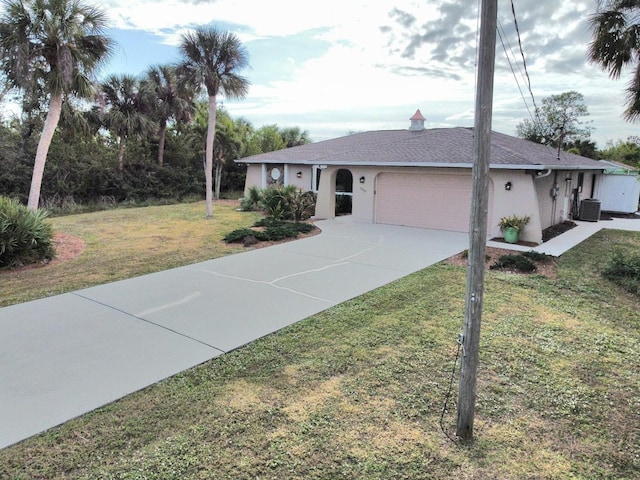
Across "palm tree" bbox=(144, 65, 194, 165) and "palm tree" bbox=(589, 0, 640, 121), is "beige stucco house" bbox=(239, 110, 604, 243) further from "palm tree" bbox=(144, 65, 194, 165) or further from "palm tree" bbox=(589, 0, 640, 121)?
"palm tree" bbox=(144, 65, 194, 165)

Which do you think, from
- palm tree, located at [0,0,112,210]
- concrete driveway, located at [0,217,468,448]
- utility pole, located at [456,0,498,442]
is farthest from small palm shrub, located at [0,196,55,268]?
utility pole, located at [456,0,498,442]

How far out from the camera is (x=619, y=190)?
61.6ft

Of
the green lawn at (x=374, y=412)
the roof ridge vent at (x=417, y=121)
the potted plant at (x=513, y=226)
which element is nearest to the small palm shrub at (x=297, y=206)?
the potted plant at (x=513, y=226)

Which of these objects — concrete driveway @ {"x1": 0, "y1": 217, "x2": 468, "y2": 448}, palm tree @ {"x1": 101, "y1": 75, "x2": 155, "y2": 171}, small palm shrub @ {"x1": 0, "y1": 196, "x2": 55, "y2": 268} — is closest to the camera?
concrete driveway @ {"x1": 0, "y1": 217, "x2": 468, "y2": 448}

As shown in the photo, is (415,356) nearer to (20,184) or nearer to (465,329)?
(465,329)

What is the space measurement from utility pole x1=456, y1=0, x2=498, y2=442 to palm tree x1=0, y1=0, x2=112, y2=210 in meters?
12.2

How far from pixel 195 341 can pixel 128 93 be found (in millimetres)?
21826

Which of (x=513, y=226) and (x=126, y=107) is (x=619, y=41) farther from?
(x=126, y=107)

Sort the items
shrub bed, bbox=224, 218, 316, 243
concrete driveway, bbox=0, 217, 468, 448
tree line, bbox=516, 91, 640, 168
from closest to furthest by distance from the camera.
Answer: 1. concrete driveway, bbox=0, 217, 468, 448
2. shrub bed, bbox=224, 218, 316, 243
3. tree line, bbox=516, 91, 640, 168

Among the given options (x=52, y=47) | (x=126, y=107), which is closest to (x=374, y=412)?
(x=52, y=47)

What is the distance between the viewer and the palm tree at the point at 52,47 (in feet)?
35.8

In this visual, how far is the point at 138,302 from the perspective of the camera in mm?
6613

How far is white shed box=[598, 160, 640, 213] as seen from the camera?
1812 cm

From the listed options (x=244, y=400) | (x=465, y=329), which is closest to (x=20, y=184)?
(x=244, y=400)
